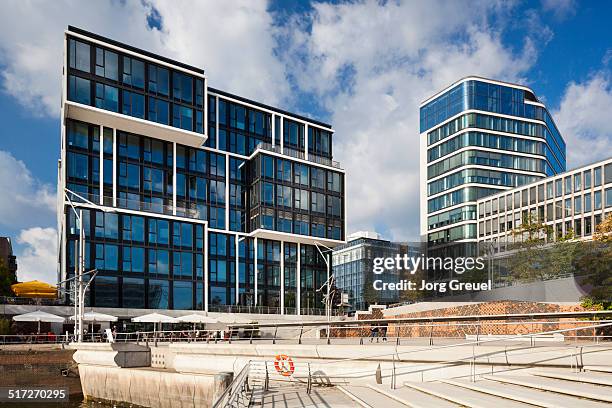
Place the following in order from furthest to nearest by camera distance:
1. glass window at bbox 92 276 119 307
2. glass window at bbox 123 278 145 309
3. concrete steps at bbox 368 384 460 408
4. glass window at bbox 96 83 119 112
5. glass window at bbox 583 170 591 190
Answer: glass window at bbox 583 170 591 190, glass window at bbox 96 83 119 112, glass window at bbox 123 278 145 309, glass window at bbox 92 276 119 307, concrete steps at bbox 368 384 460 408

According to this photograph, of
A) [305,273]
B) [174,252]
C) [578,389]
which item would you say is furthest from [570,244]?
[578,389]

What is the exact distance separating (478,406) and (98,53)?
5283cm

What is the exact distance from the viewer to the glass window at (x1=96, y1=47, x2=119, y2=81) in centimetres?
5450

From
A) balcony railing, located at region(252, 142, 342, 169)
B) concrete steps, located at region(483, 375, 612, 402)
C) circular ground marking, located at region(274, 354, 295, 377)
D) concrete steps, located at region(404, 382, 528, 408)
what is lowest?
circular ground marking, located at region(274, 354, 295, 377)

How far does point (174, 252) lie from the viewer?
189 ft

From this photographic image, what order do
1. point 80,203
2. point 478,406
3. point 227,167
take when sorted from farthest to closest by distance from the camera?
point 227,167 < point 80,203 < point 478,406

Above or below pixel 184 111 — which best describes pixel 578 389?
below

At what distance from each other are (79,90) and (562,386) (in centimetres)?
5086

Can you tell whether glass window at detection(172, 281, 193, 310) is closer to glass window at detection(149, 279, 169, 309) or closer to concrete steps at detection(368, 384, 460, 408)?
glass window at detection(149, 279, 169, 309)

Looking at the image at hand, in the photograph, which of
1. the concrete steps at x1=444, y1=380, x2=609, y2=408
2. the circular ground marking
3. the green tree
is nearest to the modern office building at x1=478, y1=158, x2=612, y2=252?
the green tree

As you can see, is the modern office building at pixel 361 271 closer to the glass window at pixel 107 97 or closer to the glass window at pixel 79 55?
the glass window at pixel 107 97

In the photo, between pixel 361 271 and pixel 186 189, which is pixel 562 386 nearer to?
pixel 186 189

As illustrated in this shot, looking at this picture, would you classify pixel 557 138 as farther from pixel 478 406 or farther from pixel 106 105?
pixel 478 406

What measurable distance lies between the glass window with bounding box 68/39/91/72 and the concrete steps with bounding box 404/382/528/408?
48.5 metres
